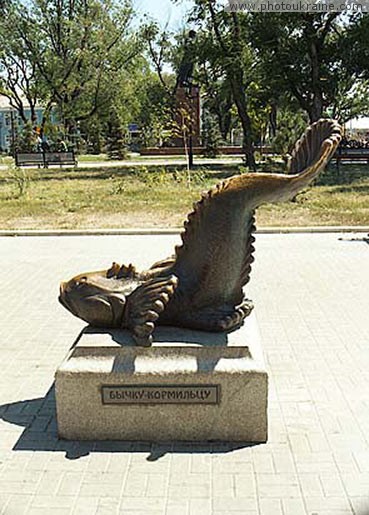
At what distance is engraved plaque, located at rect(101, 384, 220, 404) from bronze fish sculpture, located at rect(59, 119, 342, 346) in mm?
326

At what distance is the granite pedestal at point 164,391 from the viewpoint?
412 cm

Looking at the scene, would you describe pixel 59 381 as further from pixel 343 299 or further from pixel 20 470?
pixel 343 299

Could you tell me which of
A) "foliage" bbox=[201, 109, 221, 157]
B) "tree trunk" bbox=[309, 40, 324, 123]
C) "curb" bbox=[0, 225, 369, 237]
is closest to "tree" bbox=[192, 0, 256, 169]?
"tree trunk" bbox=[309, 40, 324, 123]

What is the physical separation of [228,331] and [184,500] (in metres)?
1.25

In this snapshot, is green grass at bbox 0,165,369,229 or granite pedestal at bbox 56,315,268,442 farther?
green grass at bbox 0,165,369,229

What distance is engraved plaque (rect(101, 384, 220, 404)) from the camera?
4.14 metres

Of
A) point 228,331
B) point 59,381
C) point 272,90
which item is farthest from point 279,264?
point 272,90

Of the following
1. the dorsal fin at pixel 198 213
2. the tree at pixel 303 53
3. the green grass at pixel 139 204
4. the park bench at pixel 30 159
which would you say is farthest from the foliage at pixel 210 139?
the dorsal fin at pixel 198 213

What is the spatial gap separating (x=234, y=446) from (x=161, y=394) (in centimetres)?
60

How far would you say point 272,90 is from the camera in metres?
24.7

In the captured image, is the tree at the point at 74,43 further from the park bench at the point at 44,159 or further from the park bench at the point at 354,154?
the park bench at the point at 354,154

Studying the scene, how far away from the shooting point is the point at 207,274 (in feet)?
14.4

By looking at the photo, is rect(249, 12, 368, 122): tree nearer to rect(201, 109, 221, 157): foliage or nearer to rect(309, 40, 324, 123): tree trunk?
rect(309, 40, 324, 123): tree trunk

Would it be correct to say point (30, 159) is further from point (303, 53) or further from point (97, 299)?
point (97, 299)
